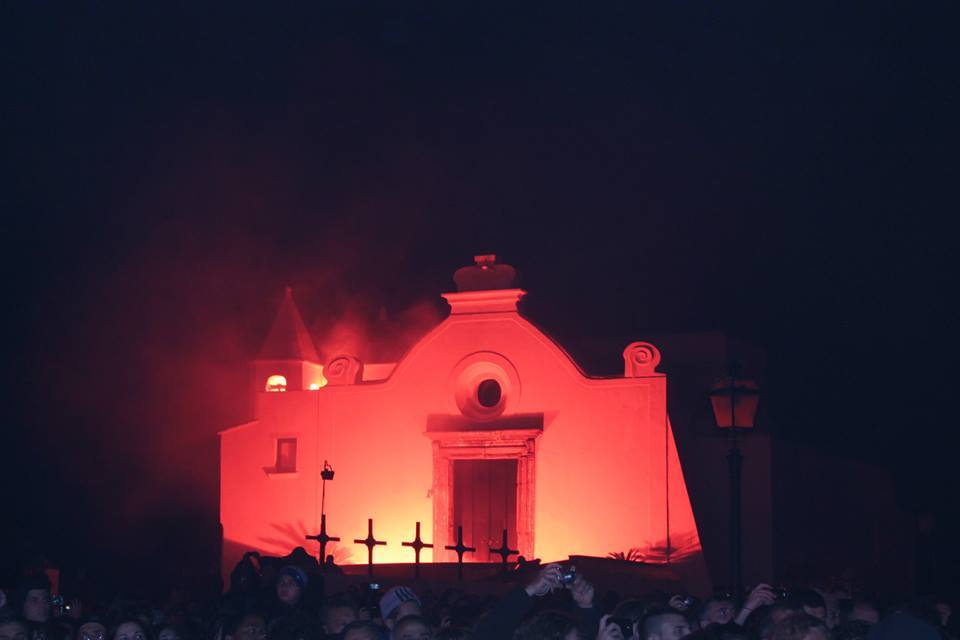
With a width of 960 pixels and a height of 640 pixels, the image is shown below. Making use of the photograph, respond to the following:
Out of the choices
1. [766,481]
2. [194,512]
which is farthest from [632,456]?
[194,512]

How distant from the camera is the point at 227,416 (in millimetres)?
42250

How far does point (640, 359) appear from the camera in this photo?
29.1m

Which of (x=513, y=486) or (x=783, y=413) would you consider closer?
(x=513, y=486)

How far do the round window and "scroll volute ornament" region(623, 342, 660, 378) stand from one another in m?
2.93

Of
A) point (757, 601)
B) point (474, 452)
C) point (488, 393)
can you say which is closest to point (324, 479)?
point (474, 452)

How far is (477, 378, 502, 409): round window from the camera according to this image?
30.3 m

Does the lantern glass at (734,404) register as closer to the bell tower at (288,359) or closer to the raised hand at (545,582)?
the raised hand at (545,582)

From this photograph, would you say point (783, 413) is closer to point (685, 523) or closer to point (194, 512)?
point (685, 523)

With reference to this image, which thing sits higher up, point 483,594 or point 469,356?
point 469,356

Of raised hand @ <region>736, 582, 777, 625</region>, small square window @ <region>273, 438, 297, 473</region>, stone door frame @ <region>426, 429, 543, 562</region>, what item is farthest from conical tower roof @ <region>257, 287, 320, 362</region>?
raised hand @ <region>736, 582, 777, 625</region>

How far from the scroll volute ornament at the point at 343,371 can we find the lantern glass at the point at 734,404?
1620 cm

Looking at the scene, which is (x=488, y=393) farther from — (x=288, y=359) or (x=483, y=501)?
(x=288, y=359)

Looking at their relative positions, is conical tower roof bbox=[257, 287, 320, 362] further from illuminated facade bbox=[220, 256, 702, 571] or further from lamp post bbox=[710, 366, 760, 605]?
lamp post bbox=[710, 366, 760, 605]

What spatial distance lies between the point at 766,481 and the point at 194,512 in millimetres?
21203
